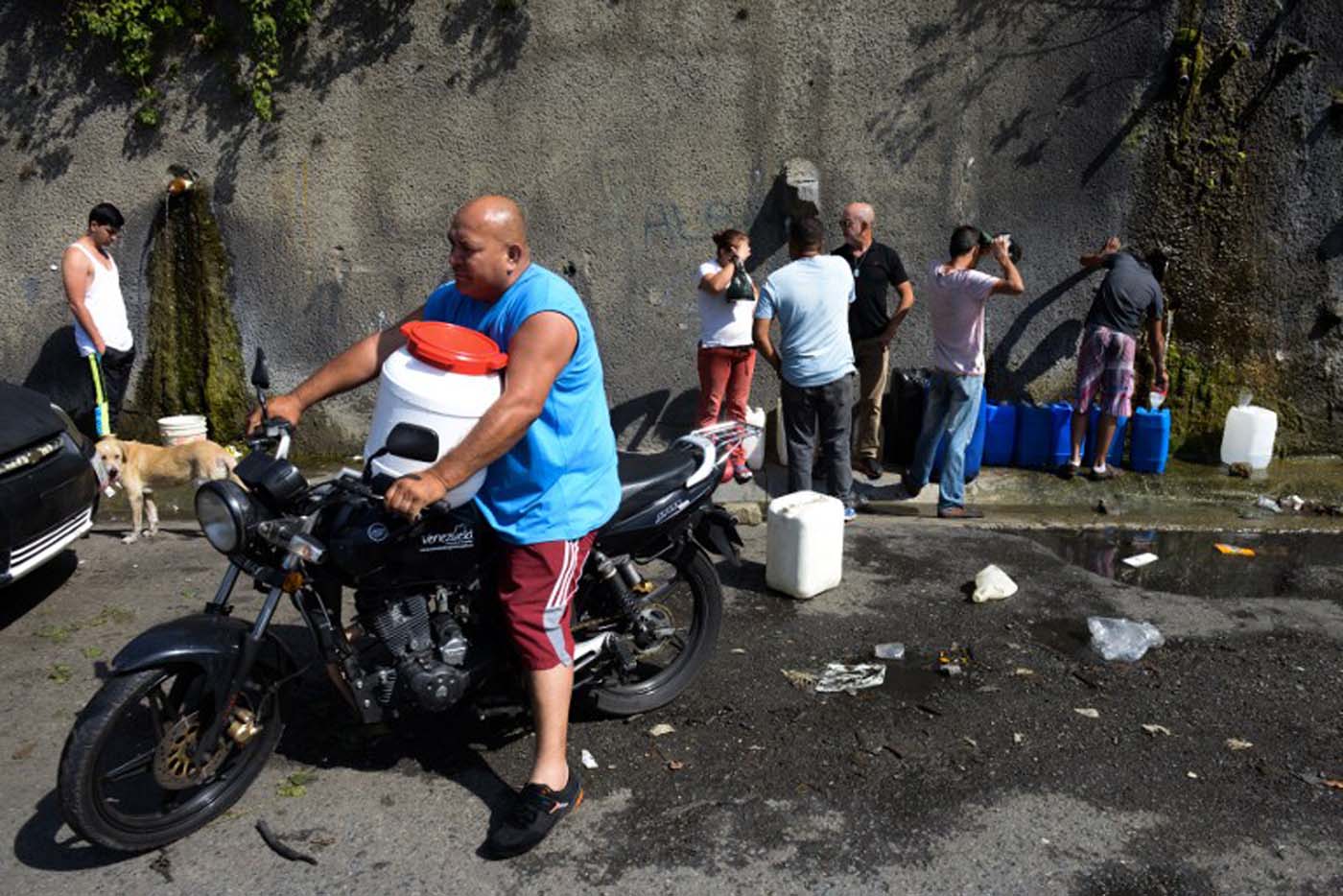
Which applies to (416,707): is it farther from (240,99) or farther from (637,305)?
(240,99)

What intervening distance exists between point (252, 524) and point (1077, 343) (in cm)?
680

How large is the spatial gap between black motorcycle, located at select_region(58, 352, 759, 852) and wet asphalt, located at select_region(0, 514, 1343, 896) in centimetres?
26

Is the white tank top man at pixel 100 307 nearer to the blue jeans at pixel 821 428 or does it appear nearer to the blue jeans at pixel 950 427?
the blue jeans at pixel 821 428

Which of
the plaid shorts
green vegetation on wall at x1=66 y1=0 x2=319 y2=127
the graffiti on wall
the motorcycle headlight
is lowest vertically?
the plaid shorts

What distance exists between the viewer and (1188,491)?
301 inches

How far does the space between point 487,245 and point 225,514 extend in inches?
44.9

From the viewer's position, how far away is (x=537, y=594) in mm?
3539

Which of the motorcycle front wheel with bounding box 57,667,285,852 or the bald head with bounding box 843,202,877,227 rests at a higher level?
the bald head with bounding box 843,202,877,227

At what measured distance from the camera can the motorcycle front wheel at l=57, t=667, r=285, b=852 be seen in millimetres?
3195

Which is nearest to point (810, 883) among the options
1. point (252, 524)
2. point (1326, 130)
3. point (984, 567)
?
point (252, 524)

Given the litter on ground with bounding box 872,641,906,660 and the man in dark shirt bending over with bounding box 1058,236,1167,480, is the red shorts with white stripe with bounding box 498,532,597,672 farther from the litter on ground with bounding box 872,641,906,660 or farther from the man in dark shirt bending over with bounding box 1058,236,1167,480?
the man in dark shirt bending over with bounding box 1058,236,1167,480

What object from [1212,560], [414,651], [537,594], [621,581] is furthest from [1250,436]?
[414,651]

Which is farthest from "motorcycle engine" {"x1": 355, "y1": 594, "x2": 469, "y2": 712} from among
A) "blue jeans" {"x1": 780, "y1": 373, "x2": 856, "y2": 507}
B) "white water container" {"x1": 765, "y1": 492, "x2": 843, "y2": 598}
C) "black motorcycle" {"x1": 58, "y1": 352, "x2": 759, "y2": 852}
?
"blue jeans" {"x1": 780, "y1": 373, "x2": 856, "y2": 507}

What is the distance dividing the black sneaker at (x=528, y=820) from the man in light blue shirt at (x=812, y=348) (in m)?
3.26
